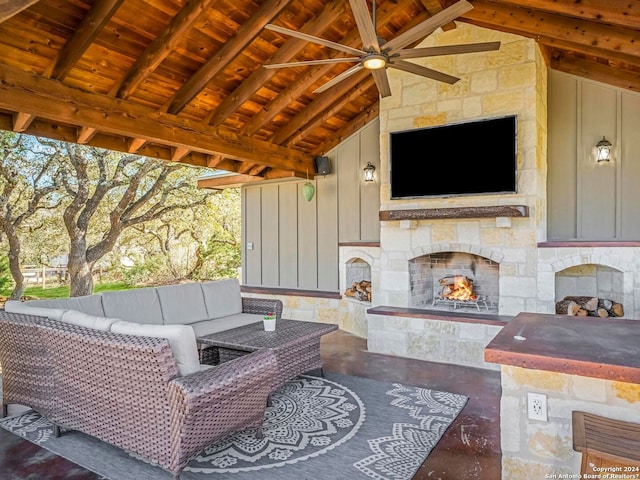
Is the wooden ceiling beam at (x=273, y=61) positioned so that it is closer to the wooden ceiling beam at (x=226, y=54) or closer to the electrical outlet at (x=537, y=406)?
the wooden ceiling beam at (x=226, y=54)

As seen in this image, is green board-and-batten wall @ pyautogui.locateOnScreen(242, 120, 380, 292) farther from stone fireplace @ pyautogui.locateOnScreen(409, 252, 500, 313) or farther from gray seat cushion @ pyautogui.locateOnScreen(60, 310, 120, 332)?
gray seat cushion @ pyautogui.locateOnScreen(60, 310, 120, 332)

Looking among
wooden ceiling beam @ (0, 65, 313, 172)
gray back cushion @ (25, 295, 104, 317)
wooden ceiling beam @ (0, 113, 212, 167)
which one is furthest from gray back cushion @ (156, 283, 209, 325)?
wooden ceiling beam @ (0, 113, 212, 167)

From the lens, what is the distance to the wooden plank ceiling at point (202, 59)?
11.8 feet

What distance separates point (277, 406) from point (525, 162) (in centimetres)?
370

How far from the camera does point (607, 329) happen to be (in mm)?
2371

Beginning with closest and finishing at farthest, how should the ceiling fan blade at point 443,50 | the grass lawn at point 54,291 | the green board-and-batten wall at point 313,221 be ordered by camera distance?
the ceiling fan blade at point 443,50
the green board-and-batten wall at point 313,221
the grass lawn at point 54,291

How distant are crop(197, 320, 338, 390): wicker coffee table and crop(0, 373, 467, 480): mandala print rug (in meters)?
0.26

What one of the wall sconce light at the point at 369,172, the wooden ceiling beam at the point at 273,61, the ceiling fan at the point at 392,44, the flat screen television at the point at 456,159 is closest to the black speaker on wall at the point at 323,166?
the wall sconce light at the point at 369,172

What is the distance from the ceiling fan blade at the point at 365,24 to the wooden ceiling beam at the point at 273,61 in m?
1.48

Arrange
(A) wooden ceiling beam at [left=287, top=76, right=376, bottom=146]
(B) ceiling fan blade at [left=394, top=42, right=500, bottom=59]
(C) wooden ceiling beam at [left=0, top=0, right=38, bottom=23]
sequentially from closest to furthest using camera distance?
1. (C) wooden ceiling beam at [left=0, top=0, right=38, bottom=23]
2. (B) ceiling fan blade at [left=394, top=42, right=500, bottom=59]
3. (A) wooden ceiling beam at [left=287, top=76, right=376, bottom=146]

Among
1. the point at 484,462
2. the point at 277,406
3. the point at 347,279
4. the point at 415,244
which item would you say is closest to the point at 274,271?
the point at 347,279

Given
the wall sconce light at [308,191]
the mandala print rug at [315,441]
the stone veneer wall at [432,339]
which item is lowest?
the mandala print rug at [315,441]

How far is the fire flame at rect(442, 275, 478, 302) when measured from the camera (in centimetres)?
536

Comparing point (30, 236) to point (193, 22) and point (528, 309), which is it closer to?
point (193, 22)
